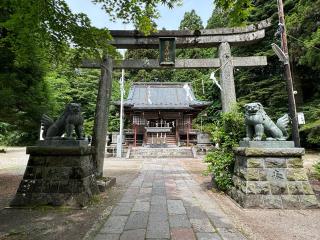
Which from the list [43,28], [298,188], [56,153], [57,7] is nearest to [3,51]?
[43,28]

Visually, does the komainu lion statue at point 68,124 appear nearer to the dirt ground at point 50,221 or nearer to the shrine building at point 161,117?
the dirt ground at point 50,221

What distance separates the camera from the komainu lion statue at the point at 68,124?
17.6ft

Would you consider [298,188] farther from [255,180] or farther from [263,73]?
[263,73]

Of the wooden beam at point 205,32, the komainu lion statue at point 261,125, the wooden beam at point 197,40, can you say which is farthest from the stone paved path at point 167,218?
the wooden beam at point 205,32

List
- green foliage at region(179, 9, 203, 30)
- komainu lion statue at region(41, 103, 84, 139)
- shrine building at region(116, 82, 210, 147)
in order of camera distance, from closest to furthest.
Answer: komainu lion statue at region(41, 103, 84, 139) < shrine building at region(116, 82, 210, 147) < green foliage at region(179, 9, 203, 30)

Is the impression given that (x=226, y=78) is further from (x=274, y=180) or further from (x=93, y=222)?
(x=93, y=222)

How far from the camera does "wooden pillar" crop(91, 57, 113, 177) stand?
701 centimetres

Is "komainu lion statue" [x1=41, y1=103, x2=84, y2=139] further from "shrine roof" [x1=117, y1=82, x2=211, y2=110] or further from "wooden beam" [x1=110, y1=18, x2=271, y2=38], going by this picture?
"shrine roof" [x1=117, y1=82, x2=211, y2=110]

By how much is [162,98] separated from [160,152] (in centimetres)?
742

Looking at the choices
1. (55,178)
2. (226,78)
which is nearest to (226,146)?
(226,78)

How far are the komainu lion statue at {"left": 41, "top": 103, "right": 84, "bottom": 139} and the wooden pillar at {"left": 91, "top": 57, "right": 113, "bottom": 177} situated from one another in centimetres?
153

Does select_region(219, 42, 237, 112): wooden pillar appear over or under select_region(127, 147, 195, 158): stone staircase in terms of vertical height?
over

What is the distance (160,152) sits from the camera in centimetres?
2028

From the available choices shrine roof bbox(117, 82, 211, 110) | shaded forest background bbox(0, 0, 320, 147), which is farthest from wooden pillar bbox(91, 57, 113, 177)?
shrine roof bbox(117, 82, 211, 110)
